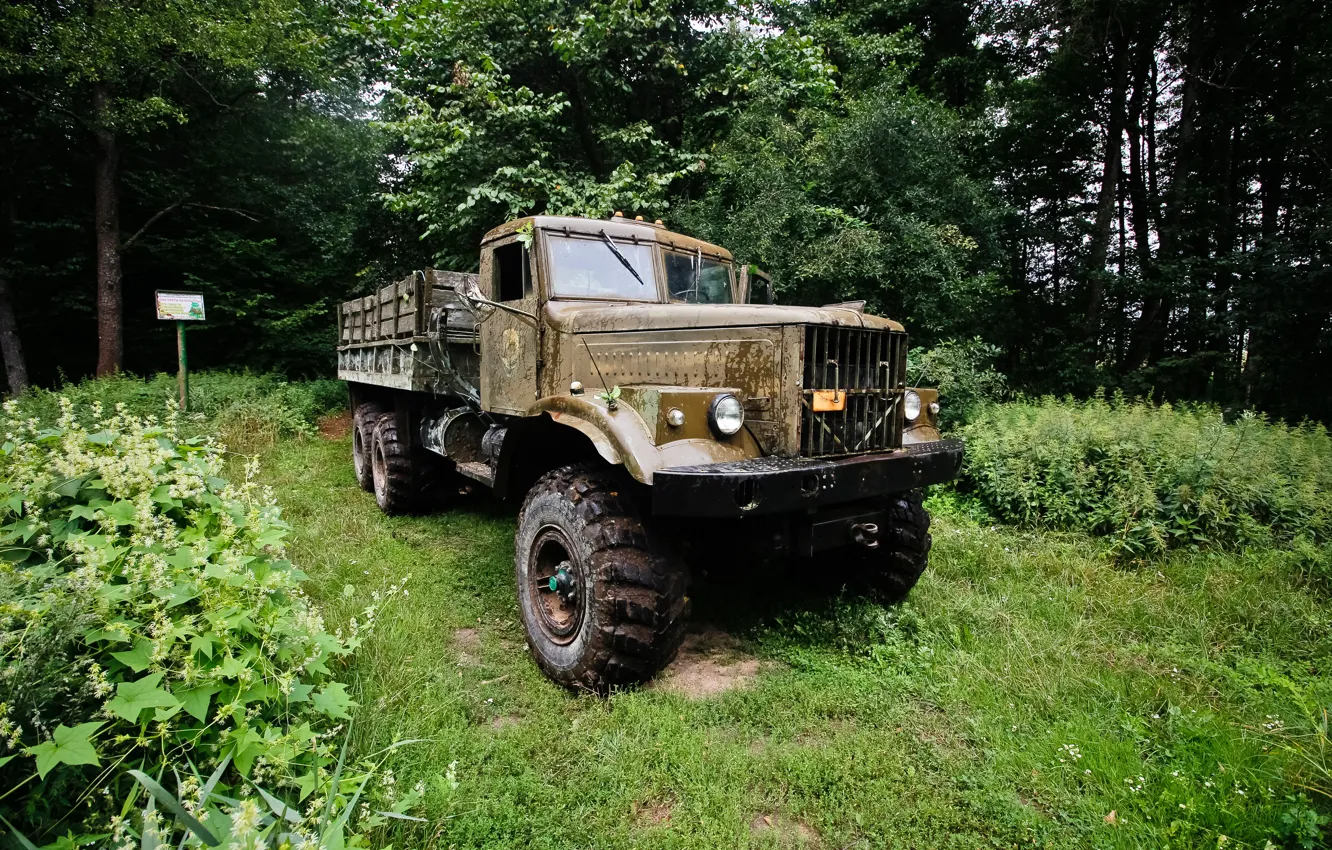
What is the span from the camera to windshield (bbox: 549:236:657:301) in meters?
4.23

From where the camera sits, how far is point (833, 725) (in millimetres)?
2857

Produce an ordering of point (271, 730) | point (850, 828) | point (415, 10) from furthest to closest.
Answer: point (415, 10) < point (850, 828) < point (271, 730)

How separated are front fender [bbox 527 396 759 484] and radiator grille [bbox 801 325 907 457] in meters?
0.33

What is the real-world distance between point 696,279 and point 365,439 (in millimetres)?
4247

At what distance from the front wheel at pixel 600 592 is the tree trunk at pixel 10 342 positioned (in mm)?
13422

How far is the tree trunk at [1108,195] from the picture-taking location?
11.4 meters

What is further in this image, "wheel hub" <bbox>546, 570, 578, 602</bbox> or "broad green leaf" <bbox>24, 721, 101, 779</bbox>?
"wheel hub" <bbox>546, 570, 578, 602</bbox>

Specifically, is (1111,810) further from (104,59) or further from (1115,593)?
(104,59)

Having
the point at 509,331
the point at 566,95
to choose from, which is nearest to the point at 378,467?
the point at 509,331

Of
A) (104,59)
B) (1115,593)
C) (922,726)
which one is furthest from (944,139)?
(104,59)

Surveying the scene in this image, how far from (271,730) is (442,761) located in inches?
26.6

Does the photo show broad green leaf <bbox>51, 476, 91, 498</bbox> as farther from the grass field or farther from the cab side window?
the cab side window

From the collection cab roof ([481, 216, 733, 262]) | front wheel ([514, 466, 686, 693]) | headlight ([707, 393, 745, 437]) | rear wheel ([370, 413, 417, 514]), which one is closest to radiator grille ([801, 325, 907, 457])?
headlight ([707, 393, 745, 437])

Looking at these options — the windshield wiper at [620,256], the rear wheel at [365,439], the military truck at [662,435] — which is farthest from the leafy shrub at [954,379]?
the rear wheel at [365,439]
